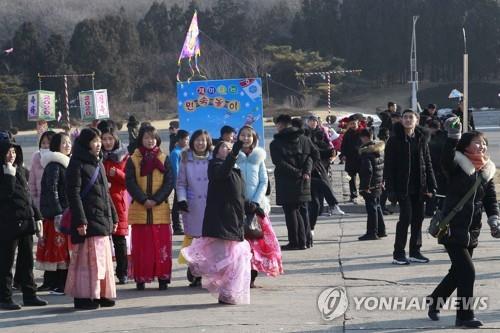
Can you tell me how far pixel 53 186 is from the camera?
9250 mm

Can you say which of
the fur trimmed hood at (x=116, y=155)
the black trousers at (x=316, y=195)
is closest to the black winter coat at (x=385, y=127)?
the black trousers at (x=316, y=195)

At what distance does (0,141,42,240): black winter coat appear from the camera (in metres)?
8.49

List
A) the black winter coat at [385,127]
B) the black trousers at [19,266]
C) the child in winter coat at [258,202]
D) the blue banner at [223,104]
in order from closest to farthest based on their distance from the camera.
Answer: the black trousers at [19,266], the child in winter coat at [258,202], the black winter coat at [385,127], the blue banner at [223,104]

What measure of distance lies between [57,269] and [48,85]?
54369mm

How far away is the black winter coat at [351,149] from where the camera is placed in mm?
15703

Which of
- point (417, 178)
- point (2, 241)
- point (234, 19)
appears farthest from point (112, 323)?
point (234, 19)

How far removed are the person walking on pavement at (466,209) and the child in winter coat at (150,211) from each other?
3.07m

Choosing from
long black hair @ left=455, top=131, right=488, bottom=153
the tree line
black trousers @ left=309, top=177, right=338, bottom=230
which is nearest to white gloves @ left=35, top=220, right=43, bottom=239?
long black hair @ left=455, top=131, right=488, bottom=153

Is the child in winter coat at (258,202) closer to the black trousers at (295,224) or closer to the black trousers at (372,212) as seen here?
the black trousers at (295,224)

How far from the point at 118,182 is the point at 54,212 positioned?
0.87 m

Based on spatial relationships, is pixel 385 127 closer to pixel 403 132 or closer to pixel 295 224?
pixel 295 224

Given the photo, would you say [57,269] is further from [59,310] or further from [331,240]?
[331,240]

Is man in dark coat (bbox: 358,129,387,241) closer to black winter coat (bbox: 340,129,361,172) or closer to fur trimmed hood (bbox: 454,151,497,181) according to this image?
black winter coat (bbox: 340,129,361,172)

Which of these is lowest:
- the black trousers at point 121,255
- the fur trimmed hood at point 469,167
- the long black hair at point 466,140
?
the black trousers at point 121,255
